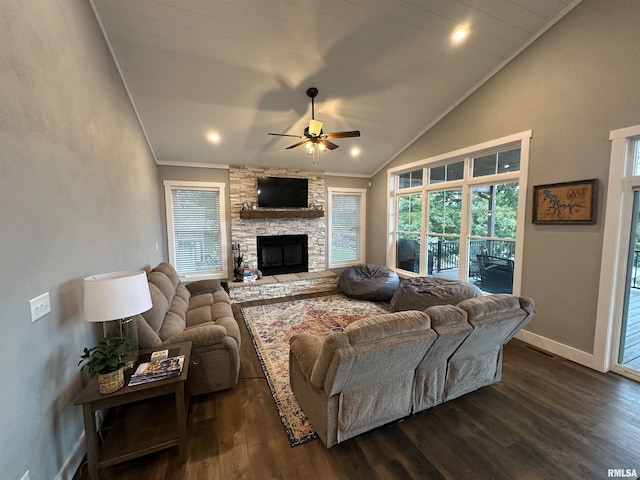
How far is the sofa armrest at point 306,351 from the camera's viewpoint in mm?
1898

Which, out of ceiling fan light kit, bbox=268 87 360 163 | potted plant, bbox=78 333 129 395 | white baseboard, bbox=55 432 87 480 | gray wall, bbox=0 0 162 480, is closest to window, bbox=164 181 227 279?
ceiling fan light kit, bbox=268 87 360 163

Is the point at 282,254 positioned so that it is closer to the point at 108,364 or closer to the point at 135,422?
the point at 135,422

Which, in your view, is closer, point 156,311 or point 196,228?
point 156,311

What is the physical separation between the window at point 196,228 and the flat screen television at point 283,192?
0.84 m

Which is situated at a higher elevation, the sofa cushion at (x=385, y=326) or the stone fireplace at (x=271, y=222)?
the stone fireplace at (x=271, y=222)

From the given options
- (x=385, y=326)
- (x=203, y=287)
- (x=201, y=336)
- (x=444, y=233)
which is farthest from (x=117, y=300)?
(x=444, y=233)

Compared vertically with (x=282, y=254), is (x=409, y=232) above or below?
above

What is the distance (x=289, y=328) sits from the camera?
383cm

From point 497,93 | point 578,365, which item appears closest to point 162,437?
point 578,365

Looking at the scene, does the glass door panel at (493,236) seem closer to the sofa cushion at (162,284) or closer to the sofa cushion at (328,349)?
the sofa cushion at (328,349)

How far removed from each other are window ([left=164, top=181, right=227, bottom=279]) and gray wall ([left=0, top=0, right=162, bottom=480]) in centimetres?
291

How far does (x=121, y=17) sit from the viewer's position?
8.25 feet

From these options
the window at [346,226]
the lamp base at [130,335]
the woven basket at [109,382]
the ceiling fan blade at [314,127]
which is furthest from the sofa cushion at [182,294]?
the window at [346,226]

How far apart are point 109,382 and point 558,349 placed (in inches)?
171
